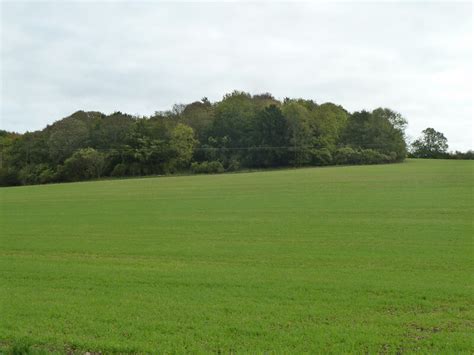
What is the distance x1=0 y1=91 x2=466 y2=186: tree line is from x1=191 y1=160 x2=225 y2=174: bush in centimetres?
24

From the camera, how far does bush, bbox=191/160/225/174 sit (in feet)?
319

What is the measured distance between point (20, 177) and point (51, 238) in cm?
8914

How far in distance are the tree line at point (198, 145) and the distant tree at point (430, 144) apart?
2531 cm

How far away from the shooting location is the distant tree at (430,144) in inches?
5147

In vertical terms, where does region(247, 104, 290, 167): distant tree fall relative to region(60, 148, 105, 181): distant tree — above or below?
above

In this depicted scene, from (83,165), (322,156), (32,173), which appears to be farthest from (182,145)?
(32,173)

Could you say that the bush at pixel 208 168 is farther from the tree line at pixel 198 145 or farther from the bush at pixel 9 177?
the bush at pixel 9 177

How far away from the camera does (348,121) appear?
112m

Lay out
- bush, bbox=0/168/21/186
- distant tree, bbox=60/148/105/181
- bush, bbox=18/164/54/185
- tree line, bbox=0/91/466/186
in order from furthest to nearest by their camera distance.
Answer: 1. bush, bbox=0/168/21/186
2. tree line, bbox=0/91/466/186
3. bush, bbox=18/164/54/185
4. distant tree, bbox=60/148/105/181

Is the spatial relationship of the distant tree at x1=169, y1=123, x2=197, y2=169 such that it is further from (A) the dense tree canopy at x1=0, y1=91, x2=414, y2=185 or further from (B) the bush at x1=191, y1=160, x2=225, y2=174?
(B) the bush at x1=191, y1=160, x2=225, y2=174

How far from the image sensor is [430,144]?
136m

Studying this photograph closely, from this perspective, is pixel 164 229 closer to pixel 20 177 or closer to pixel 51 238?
pixel 51 238

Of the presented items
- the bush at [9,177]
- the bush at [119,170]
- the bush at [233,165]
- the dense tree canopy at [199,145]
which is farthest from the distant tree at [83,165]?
the bush at [233,165]

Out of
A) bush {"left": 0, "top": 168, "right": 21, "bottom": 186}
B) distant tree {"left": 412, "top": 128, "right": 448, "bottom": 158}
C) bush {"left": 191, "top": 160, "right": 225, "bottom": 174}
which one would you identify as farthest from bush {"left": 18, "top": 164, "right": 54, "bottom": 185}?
distant tree {"left": 412, "top": 128, "right": 448, "bottom": 158}
